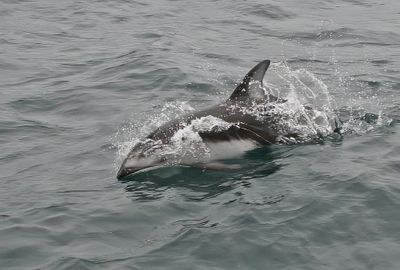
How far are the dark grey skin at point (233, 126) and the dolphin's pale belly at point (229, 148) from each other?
0.17ft

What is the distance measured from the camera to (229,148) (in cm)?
1094

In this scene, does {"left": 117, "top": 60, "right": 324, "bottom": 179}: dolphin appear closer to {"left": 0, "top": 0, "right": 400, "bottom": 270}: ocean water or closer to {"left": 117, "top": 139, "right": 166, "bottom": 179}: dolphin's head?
{"left": 117, "top": 139, "right": 166, "bottom": 179}: dolphin's head

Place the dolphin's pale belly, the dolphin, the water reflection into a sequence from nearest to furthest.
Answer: the water reflection < the dolphin < the dolphin's pale belly

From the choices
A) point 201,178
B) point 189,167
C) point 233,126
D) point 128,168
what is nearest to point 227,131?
point 233,126

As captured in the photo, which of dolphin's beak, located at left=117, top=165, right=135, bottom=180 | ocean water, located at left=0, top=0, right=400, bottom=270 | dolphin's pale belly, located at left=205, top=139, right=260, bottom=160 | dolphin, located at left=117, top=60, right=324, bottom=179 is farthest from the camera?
dolphin's pale belly, located at left=205, top=139, right=260, bottom=160

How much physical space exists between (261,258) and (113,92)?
8.11 meters

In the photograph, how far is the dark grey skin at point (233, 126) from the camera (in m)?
10.5

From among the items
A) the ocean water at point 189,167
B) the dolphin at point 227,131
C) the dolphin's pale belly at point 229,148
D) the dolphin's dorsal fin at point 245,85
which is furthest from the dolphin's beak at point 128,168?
the dolphin's dorsal fin at point 245,85

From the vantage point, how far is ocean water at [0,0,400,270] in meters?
8.20

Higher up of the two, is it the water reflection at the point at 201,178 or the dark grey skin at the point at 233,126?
the dark grey skin at the point at 233,126

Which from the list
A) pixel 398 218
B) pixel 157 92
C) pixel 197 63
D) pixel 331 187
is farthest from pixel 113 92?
pixel 398 218

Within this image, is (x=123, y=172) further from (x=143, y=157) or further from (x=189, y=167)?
(x=189, y=167)

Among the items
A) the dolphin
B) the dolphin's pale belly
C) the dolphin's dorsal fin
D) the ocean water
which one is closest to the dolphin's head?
the dolphin

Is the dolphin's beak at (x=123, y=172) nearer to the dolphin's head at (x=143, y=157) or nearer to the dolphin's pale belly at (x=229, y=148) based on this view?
the dolphin's head at (x=143, y=157)
